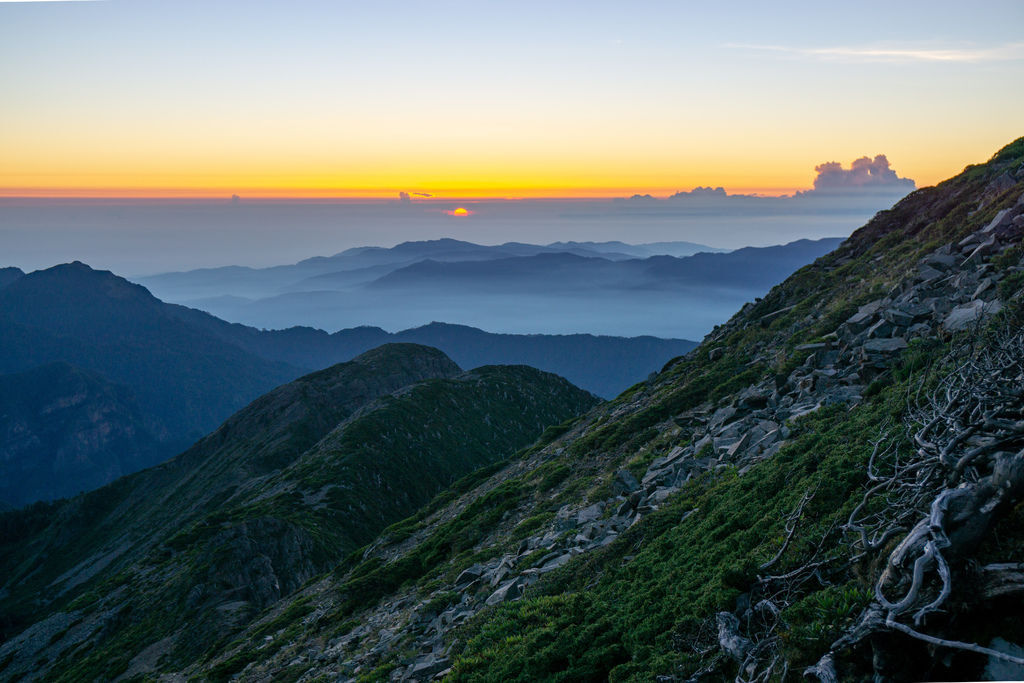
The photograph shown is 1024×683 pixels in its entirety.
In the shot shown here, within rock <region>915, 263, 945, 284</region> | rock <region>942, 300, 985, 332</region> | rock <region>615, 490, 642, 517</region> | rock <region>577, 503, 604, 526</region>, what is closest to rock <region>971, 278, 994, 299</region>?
rock <region>942, 300, 985, 332</region>

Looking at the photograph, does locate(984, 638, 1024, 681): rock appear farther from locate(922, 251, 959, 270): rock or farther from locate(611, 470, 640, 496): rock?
locate(922, 251, 959, 270): rock

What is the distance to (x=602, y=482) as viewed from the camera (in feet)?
93.3

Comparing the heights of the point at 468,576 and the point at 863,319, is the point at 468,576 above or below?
below

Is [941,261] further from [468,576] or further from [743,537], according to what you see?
[468,576]

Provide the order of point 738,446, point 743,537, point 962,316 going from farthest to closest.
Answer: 1. point 738,446
2. point 962,316
3. point 743,537

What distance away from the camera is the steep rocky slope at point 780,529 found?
909 centimetres

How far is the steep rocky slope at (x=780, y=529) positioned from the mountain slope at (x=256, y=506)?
21889mm

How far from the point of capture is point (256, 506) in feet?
255

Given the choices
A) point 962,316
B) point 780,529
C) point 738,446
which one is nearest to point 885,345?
point 962,316

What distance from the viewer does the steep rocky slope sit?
9086mm

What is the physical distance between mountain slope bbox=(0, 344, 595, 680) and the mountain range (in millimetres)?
630

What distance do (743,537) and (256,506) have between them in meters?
75.1

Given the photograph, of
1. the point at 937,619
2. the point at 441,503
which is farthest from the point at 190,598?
the point at 937,619

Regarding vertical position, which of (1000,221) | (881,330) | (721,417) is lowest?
(721,417)
